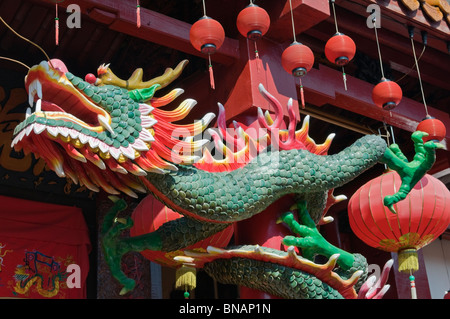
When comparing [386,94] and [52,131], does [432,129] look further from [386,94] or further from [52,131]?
[52,131]

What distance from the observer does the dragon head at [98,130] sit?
3.18m

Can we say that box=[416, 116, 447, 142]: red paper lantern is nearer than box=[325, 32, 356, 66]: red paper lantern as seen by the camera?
No

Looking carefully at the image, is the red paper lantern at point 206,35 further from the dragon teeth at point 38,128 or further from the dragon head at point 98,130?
→ the dragon teeth at point 38,128

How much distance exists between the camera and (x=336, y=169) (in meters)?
4.00

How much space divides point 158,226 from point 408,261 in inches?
69.2

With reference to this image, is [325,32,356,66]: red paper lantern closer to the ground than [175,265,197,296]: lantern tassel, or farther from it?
farther from it

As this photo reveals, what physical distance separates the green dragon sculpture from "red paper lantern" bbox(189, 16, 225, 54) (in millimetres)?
351

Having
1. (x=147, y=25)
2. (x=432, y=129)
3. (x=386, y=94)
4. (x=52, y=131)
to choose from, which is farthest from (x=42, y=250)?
(x=432, y=129)

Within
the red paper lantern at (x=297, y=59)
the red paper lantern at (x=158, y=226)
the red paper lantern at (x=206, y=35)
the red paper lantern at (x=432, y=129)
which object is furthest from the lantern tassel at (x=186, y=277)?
the red paper lantern at (x=432, y=129)

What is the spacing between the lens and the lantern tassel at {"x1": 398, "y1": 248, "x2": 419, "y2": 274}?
470 cm

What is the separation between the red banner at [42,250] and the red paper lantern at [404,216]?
2119mm

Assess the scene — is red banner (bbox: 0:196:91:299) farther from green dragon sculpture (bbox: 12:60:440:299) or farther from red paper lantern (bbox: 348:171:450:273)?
red paper lantern (bbox: 348:171:450:273)

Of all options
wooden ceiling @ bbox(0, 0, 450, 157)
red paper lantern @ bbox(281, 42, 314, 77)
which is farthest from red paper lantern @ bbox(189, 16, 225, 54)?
wooden ceiling @ bbox(0, 0, 450, 157)
